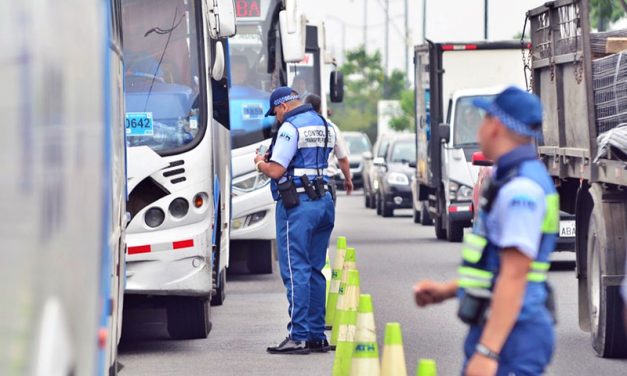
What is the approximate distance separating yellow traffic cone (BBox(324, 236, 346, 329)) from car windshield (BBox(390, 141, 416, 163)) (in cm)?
2332

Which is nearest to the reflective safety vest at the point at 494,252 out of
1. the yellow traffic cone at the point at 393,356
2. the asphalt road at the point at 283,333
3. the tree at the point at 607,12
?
the yellow traffic cone at the point at 393,356

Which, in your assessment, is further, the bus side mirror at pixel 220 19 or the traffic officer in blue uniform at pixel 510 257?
the bus side mirror at pixel 220 19

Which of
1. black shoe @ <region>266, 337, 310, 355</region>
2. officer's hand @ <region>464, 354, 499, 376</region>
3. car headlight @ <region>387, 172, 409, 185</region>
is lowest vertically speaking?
black shoe @ <region>266, 337, 310, 355</region>

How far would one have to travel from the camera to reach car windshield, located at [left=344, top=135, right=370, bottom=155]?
53.0 m

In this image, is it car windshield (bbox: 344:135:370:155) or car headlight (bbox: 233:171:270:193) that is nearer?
car headlight (bbox: 233:171:270:193)

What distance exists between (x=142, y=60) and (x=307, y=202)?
1804mm

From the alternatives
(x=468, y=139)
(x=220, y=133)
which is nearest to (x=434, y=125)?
(x=468, y=139)

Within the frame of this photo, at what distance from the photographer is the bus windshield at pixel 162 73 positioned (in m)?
12.1

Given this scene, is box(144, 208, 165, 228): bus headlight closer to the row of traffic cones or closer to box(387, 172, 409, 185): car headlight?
the row of traffic cones

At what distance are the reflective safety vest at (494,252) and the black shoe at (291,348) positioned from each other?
596cm

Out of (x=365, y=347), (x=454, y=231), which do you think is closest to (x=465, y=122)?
(x=454, y=231)

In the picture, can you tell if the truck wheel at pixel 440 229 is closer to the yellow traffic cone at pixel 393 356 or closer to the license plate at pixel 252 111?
the license plate at pixel 252 111

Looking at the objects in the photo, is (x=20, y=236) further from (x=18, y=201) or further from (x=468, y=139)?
(x=468, y=139)

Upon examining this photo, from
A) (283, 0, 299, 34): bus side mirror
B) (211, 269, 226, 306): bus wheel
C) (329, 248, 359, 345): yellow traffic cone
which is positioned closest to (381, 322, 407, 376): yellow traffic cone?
(329, 248, 359, 345): yellow traffic cone
